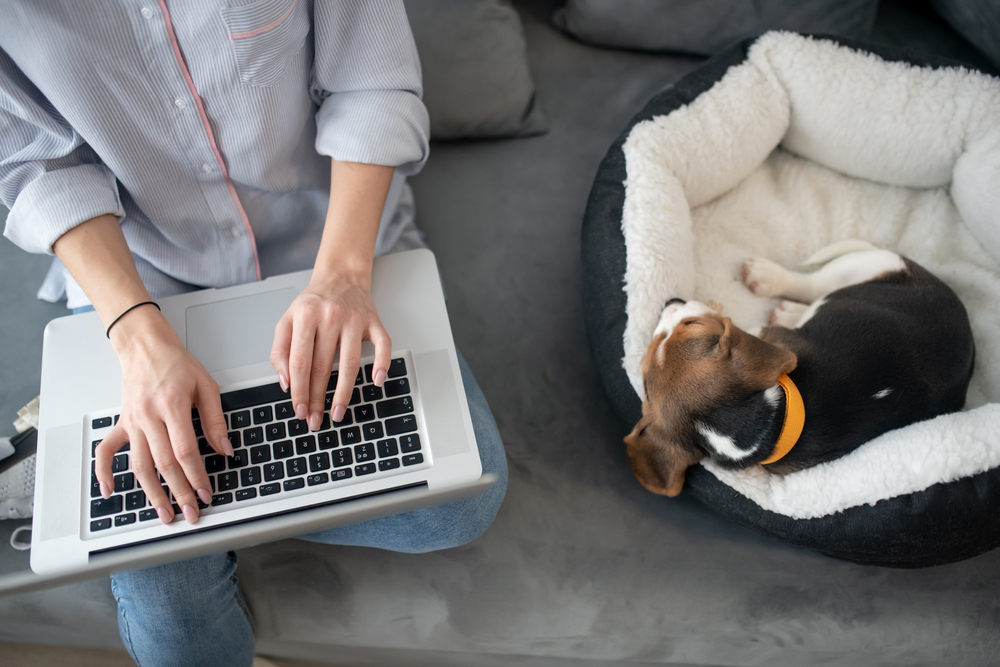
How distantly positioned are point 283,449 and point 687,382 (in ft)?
2.32

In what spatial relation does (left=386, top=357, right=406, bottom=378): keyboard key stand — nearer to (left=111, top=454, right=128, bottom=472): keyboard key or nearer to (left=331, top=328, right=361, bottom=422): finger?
(left=331, top=328, right=361, bottom=422): finger

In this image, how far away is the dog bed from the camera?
43.0 inches

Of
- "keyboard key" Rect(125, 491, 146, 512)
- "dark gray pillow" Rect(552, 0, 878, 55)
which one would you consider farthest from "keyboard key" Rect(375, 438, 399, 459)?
"dark gray pillow" Rect(552, 0, 878, 55)

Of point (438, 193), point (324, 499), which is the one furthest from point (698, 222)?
point (324, 499)

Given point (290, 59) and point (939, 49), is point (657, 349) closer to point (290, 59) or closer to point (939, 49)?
point (290, 59)

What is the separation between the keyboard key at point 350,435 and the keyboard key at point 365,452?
12 millimetres

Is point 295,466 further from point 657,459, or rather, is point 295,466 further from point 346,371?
point 657,459

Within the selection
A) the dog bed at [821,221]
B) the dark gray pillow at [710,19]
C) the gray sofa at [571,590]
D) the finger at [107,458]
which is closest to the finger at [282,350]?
the finger at [107,458]

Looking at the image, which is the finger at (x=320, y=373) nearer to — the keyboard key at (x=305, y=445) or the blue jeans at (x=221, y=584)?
the keyboard key at (x=305, y=445)

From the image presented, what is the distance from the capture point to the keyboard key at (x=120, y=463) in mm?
886

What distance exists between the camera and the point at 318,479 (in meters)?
0.90

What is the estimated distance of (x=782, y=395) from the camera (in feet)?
3.63

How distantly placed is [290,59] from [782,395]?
3.34 ft

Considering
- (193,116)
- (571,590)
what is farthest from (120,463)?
(571,590)
